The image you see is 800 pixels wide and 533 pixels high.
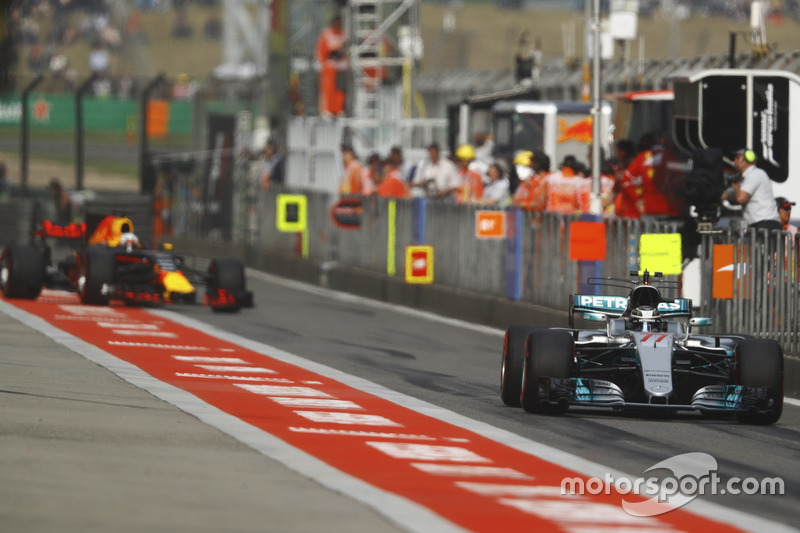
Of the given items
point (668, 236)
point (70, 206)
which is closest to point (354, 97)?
point (70, 206)

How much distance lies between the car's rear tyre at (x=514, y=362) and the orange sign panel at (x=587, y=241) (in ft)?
19.2

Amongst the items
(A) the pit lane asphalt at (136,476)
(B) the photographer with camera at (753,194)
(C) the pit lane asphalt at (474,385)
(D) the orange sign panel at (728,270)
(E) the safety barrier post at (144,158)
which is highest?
(E) the safety barrier post at (144,158)

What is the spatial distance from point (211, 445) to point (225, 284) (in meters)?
11.0

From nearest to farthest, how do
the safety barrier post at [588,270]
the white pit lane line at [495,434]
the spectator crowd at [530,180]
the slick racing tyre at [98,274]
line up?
the white pit lane line at [495,434], the safety barrier post at [588,270], the spectator crowd at [530,180], the slick racing tyre at [98,274]

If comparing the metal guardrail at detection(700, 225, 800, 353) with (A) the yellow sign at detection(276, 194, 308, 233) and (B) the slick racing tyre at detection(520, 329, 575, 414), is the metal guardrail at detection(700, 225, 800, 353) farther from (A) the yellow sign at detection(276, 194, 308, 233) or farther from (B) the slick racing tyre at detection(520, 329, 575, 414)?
(A) the yellow sign at detection(276, 194, 308, 233)

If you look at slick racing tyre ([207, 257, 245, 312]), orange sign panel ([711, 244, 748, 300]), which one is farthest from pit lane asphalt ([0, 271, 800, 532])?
slick racing tyre ([207, 257, 245, 312])

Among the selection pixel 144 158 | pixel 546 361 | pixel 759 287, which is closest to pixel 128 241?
pixel 759 287

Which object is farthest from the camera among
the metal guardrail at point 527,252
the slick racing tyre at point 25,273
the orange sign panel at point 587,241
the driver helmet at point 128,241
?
the slick racing tyre at point 25,273

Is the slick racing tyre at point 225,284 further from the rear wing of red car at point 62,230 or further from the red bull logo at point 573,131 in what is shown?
the red bull logo at point 573,131

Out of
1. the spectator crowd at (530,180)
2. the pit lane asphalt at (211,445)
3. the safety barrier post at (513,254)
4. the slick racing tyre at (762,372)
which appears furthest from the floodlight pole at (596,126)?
the slick racing tyre at (762,372)

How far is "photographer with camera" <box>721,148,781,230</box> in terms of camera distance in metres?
17.1

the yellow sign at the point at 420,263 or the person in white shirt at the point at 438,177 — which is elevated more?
the person in white shirt at the point at 438,177

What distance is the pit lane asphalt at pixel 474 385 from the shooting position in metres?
10.2
